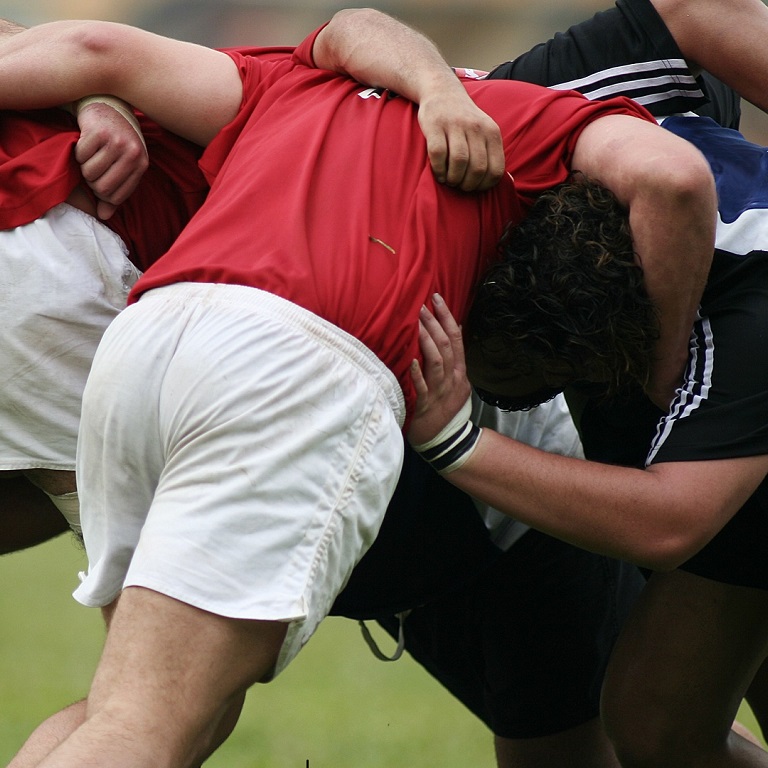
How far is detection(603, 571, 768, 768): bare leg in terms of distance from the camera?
2746 mm

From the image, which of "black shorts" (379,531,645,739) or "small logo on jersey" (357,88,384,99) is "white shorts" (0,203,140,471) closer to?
"small logo on jersey" (357,88,384,99)

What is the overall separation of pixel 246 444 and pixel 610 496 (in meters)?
0.77

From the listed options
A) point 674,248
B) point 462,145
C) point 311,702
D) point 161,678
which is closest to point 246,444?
point 161,678

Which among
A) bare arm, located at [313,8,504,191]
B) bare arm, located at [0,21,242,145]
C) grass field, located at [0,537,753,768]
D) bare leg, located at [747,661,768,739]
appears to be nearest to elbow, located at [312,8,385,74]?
bare arm, located at [313,8,504,191]

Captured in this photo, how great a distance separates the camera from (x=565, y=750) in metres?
3.13

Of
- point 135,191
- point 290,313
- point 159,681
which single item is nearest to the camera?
point 159,681

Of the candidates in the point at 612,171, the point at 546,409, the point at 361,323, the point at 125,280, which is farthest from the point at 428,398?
the point at 546,409

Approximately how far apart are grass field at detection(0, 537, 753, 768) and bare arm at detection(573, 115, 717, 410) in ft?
6.49

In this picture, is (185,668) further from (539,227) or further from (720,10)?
(720,10)

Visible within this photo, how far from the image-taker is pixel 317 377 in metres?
1.91

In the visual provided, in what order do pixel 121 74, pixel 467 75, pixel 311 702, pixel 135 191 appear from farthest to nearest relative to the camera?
pixel 311 702 → pixel 467 75 → pixel 135 191 → pixel 121 74

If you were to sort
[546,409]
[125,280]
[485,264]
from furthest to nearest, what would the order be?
[546,409], [125,280], [485,264]

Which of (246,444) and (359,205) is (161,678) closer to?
(246,444)

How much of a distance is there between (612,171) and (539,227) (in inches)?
6.8
